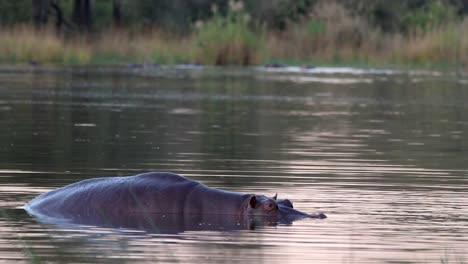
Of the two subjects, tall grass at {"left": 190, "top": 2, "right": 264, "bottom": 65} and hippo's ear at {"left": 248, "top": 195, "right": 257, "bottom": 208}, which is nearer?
hippo's ear at {"left": 248, "top": 195, "right": 257, "bottom": 208}

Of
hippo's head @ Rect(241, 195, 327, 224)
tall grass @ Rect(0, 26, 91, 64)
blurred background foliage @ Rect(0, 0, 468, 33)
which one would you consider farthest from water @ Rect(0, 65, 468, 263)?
blurred background foliage @ Rect(0, 0, 468, 33)

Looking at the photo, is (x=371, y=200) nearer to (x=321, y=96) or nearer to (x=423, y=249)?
(x=423, y=249)

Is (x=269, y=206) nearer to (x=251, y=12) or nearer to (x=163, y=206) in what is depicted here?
(x=163, y=206)

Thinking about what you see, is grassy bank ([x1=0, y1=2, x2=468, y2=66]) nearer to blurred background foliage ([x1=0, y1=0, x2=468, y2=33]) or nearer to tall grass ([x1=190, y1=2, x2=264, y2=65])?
tall grass ([x1=190, y1=2, x2=264, y2=65])

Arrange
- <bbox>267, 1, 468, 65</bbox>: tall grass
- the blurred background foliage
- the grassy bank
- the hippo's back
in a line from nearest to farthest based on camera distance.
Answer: the hippo's back → the grassy bank → <bbox>267, 1, 468, 65</bbox>: tall grass → the blurred background foliage

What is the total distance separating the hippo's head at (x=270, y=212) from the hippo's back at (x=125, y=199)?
0.44 m

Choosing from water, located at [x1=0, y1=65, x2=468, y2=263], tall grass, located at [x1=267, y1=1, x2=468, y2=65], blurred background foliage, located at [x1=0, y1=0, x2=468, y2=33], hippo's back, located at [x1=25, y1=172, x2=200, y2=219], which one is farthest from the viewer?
blurred background foliage, located at [x1=0, y1=0, x2=468, y2=33]

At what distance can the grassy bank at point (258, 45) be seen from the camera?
1534 inches

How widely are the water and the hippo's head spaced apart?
0.66ft

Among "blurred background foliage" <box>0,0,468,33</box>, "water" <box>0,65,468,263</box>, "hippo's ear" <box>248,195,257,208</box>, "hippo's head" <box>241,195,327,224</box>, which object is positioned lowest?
"water" <box>0,65,468,263</box>

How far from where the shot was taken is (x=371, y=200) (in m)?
10.6

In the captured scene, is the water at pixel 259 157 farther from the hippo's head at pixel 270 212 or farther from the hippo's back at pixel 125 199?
the hippo's back at pixel 125 199

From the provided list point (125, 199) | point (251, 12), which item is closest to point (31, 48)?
point (251, 12)

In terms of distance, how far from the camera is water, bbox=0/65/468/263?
27.0 feet
